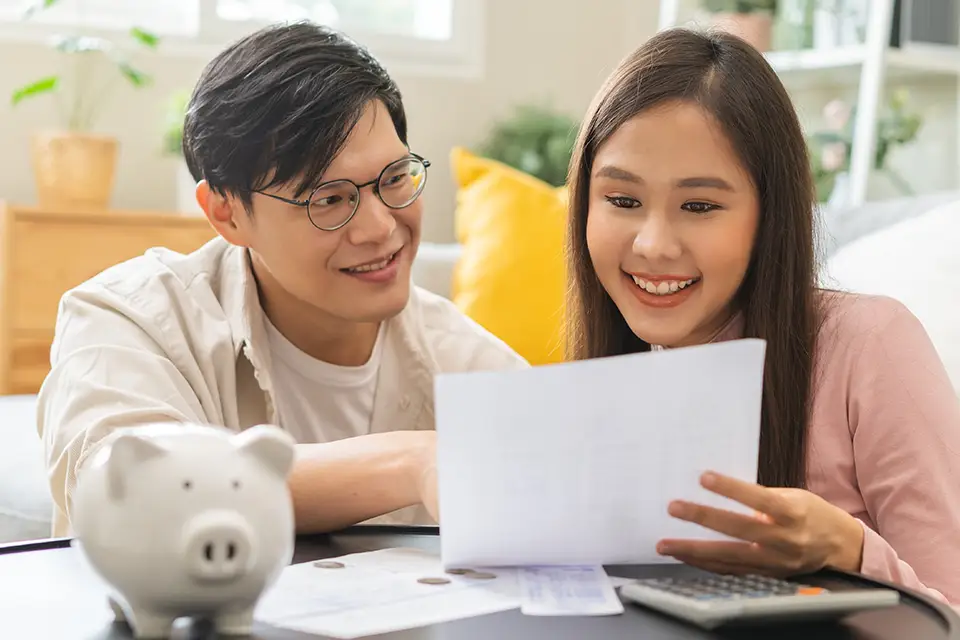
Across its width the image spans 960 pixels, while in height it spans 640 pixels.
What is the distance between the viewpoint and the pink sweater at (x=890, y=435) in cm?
107

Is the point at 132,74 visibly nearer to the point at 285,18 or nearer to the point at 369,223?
the point at 285,18

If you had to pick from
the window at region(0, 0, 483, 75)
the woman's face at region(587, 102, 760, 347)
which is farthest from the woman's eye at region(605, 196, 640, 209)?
the window at region(0, 0, 483, 75)

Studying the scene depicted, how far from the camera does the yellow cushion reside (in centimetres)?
246

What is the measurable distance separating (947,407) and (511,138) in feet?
8.80

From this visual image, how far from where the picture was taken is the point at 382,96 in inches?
55.6

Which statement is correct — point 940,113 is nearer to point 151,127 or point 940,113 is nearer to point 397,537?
point 151,127

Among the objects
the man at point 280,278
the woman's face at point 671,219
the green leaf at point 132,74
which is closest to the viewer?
the woman's face at point 671,219

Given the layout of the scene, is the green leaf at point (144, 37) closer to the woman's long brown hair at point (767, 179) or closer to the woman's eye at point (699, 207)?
the woman's long brown hair at point (767, 179)

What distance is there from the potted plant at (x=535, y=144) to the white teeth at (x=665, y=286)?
2294mm

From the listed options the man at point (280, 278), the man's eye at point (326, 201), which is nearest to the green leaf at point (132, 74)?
the man at point (280, 278)

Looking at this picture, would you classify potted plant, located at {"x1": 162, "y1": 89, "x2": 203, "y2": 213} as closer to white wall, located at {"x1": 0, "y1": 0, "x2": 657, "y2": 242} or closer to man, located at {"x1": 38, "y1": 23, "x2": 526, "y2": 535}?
white wall, located at {"x1": 0, "y1": 0, "x2": 657, "y2": 242}

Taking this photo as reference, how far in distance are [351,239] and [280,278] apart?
12 cm

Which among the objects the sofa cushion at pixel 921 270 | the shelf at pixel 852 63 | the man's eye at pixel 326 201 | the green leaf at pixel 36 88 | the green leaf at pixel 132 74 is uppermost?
the shelf at pixel 852 63

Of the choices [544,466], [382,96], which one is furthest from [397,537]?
[382,96]
